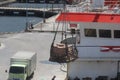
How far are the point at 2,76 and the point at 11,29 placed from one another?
57.3 metres

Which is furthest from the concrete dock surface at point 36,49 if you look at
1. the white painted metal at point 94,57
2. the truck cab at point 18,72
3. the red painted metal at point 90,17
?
the red painted metal at point 90,17

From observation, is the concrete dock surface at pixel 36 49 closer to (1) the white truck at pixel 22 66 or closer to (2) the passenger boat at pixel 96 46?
(1) the white truck at pixel 22 66

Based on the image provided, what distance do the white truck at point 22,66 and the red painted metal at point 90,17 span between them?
10.7 m

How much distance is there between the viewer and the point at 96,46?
29094mm

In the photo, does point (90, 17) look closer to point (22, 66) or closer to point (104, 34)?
point (104, 34)

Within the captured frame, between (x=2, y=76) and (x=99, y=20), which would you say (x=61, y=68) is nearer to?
(x=2, y=76)

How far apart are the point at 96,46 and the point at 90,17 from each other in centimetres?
194

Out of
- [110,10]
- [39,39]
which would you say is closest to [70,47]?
[110,10]

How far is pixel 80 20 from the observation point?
1115 inches

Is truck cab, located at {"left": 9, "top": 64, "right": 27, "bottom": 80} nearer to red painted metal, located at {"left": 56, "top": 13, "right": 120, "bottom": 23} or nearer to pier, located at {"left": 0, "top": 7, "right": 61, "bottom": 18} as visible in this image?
red painted metal, located at {"left": 56, "top": 13, "right": 120, "bottom": 23}

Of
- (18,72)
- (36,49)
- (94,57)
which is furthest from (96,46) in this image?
(36,49)

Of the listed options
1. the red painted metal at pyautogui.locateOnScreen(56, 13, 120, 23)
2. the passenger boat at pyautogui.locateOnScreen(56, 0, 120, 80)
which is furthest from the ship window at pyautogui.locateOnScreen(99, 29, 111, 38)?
the red painted metal at pyautogui.locateOnScreen(56, 13, 120, 23)

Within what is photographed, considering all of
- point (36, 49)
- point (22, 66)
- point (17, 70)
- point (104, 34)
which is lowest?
point (36, 49)

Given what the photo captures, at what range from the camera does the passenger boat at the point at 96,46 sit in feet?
94.3
